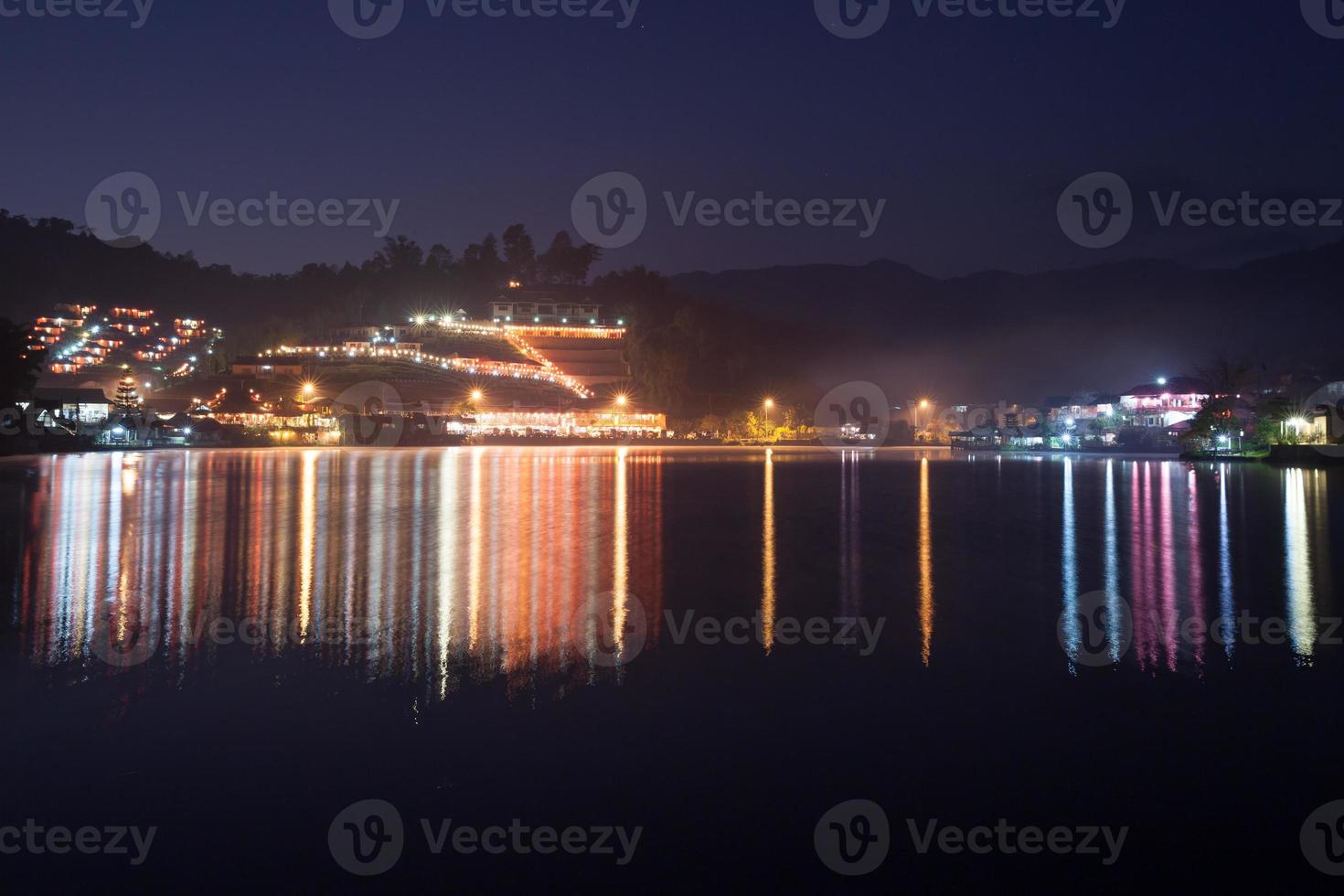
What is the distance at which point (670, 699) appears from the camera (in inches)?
206

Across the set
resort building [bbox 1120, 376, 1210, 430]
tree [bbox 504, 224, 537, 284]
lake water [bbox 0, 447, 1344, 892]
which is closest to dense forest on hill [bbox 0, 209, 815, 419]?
tree [bbox 504, 224, 537, 284]

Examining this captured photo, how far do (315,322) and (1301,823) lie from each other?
5018 inches

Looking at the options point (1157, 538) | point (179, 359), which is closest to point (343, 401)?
point (179, 359)

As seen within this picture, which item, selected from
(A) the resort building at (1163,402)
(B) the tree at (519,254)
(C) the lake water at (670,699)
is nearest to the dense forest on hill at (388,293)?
(B) the tree at (519,254)

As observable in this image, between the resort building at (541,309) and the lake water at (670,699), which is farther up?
the resort building at (541,309)

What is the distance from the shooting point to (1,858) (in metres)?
3.48

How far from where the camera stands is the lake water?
3.59 meters

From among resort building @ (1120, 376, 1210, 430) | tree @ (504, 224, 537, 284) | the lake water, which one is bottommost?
the lake water

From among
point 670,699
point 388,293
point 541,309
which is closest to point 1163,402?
point 541,309

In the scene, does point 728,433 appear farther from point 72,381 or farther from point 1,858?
point 1,858

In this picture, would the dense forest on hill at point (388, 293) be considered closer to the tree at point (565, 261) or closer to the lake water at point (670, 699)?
the tree at point (565, 261)

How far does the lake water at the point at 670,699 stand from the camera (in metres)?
3.59

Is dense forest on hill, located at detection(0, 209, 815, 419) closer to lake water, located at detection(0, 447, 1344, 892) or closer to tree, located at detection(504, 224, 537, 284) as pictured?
tree, located at detection(504, 224, 537, 284)

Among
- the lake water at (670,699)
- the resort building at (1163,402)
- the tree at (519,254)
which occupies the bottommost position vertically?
the lake water at (670,699)
